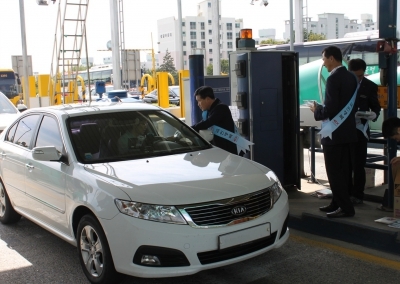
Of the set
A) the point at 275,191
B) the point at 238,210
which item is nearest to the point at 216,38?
the point at 275,191

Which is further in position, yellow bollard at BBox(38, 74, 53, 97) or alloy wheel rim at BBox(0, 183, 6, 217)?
yellow bollard at BBox(38, 74, 53, 97)

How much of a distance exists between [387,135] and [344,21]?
12308cm

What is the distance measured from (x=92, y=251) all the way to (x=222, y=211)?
120cm

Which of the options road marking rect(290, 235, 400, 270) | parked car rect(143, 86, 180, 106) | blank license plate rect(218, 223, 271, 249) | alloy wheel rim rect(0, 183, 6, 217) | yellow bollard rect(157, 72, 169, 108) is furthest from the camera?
parked car rect(143, 86, 180, 106)

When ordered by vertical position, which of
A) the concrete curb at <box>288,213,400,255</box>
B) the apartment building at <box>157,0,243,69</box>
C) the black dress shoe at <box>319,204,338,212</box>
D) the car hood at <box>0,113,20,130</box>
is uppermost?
the apartment building at <box>157,0,243,69</box>

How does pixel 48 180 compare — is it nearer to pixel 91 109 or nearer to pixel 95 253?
pixel 91 109

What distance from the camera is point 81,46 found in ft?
47.8

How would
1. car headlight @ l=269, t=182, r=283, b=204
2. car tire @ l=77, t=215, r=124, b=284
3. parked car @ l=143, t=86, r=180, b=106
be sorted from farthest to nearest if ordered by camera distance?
parked car @ l=143, t=86, r=180, b=106 < car headlight @ l=269, t=182, r=283, b=204 < car tire @ l=77, t=215, r=124, b=284

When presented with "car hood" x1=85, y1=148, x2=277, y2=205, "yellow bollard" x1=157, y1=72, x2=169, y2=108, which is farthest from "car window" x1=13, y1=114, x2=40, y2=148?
"yellow bollard" x1=157, y1=72, x2=169, y2=108

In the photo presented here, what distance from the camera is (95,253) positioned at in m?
4.20

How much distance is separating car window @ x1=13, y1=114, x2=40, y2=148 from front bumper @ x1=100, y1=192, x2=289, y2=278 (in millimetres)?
2188

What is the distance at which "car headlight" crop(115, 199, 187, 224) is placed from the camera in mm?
3762

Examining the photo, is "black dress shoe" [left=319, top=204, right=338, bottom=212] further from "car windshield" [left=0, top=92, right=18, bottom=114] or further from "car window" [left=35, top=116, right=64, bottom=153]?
"car windshield" [left=0, top=92, right=18, bottom=114]

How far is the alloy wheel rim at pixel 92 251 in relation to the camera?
13.6ft
